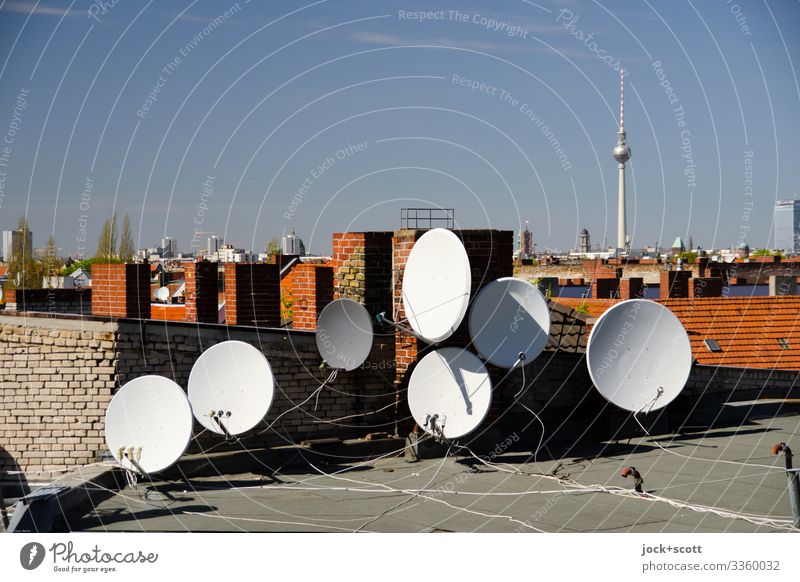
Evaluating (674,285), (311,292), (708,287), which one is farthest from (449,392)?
(708,287)

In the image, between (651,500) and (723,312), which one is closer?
(651,500)

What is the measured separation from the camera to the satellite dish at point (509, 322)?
42.3 feet

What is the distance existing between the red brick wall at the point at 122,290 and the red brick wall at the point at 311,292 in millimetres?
2566

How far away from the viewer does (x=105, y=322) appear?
1327 cm

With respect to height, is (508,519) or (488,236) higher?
(488,236)

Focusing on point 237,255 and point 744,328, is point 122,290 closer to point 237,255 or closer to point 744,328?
point 744,328

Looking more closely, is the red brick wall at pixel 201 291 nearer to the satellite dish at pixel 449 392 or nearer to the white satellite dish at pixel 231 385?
the white satellite dish at pixel 231 385

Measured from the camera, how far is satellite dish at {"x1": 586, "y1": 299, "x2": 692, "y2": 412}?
12.6 meters

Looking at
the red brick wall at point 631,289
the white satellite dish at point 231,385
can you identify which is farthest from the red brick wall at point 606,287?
the white satellite dish at point 231,385

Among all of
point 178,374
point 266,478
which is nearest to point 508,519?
point 266,478
